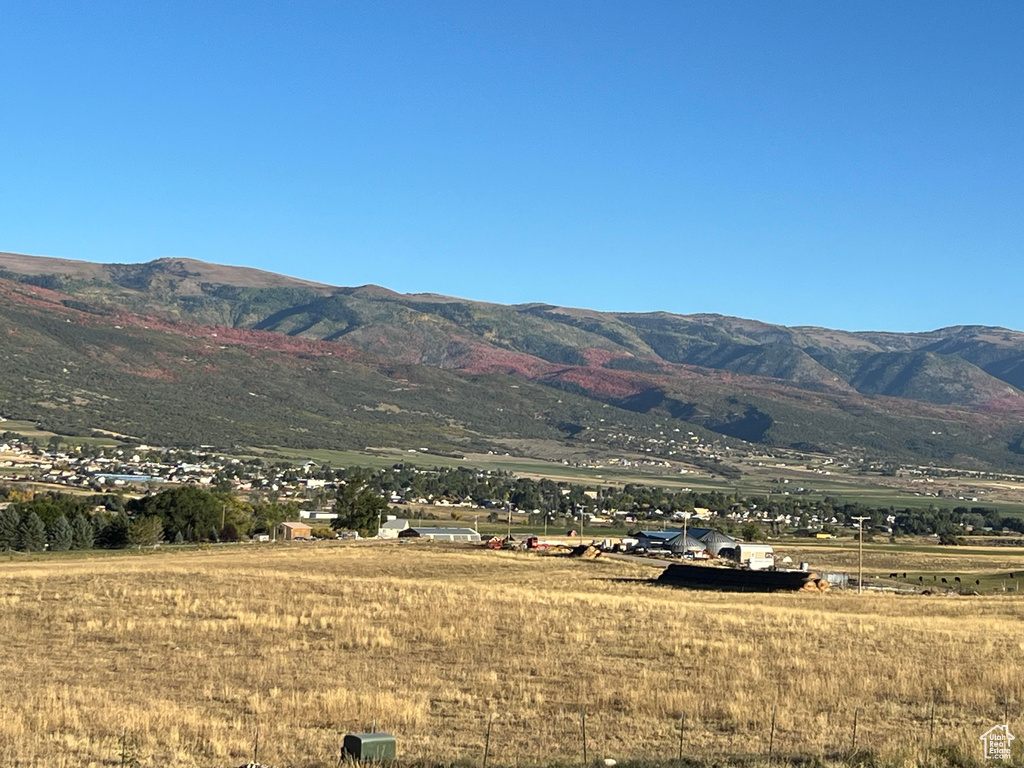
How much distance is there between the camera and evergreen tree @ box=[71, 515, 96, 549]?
3206 inches

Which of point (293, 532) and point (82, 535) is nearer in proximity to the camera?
point (82, 535)

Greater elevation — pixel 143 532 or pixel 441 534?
pixel 143 532

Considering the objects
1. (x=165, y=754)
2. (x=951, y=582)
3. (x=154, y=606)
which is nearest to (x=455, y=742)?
(x=165, y=754)

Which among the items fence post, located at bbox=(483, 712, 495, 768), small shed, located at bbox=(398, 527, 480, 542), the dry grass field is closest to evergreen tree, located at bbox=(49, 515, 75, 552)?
small shed, located at bbox=(398, 527, 480, 542)

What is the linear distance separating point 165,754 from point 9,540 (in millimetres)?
65414

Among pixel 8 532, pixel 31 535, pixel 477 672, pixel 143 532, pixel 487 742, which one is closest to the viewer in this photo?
pixel 487 742

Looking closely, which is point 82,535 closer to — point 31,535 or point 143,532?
point 143,532

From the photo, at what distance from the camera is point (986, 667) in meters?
28.6

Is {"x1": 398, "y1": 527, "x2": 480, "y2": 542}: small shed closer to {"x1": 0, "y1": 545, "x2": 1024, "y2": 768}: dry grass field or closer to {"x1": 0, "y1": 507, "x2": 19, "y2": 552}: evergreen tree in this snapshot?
{"x1": 0, "y1": 507, "x2": 19, "y2": 552}: evergreen tree

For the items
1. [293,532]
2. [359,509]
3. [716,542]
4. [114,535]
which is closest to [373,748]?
[114,535]

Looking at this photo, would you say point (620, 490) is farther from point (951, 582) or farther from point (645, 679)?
point (645, 679)

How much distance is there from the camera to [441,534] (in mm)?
102562

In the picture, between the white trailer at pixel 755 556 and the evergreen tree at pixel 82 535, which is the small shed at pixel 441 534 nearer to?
the white trailer at pixel 755 556

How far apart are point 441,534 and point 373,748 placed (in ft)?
281
